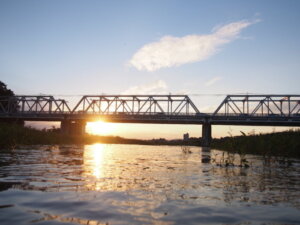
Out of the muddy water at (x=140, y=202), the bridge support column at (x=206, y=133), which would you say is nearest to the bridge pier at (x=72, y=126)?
the bridge support column at (x=206, y=133)

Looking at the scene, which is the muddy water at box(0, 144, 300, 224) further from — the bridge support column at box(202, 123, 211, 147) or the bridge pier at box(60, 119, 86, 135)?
the bridge pier at box(60, 119, 86, 135)

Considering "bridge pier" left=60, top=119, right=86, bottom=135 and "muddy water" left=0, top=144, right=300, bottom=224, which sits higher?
"bridge pier" left=60, top=119, right=86, bottom=135

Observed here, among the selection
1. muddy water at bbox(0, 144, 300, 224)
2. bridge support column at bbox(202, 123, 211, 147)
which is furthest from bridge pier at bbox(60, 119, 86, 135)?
muddy water at bbox(0, 144, 300, 224)

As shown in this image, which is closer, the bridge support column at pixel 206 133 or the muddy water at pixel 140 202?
the muddy water at pixel 140 202

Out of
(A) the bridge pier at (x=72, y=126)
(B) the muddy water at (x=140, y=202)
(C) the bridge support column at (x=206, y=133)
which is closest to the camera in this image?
(B) the muddy water at (x=140, y=202)

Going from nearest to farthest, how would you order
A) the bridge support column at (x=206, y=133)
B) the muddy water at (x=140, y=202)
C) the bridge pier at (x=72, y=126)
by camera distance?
the muddy water at (x=140, y=202)
the bridge support column at (x=206, y=133)
the bridge pier at (x=72, y=126)

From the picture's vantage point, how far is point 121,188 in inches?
170

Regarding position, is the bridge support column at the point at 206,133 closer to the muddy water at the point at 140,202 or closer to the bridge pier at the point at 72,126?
the bridge pier at the point at 72,126

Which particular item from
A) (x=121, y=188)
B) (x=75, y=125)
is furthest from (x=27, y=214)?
(x=75, y=125)

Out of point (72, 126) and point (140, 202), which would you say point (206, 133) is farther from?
point (140, 202)

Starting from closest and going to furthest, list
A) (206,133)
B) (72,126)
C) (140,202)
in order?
(140,202) → (206,133) → (72,126)

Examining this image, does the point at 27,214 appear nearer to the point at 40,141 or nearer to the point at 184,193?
the point at 184,193

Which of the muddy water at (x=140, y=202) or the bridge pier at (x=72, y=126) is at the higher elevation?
the bridge pier at (x=72, y=126)

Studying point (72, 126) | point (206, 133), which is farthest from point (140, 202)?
point (72, 126)
